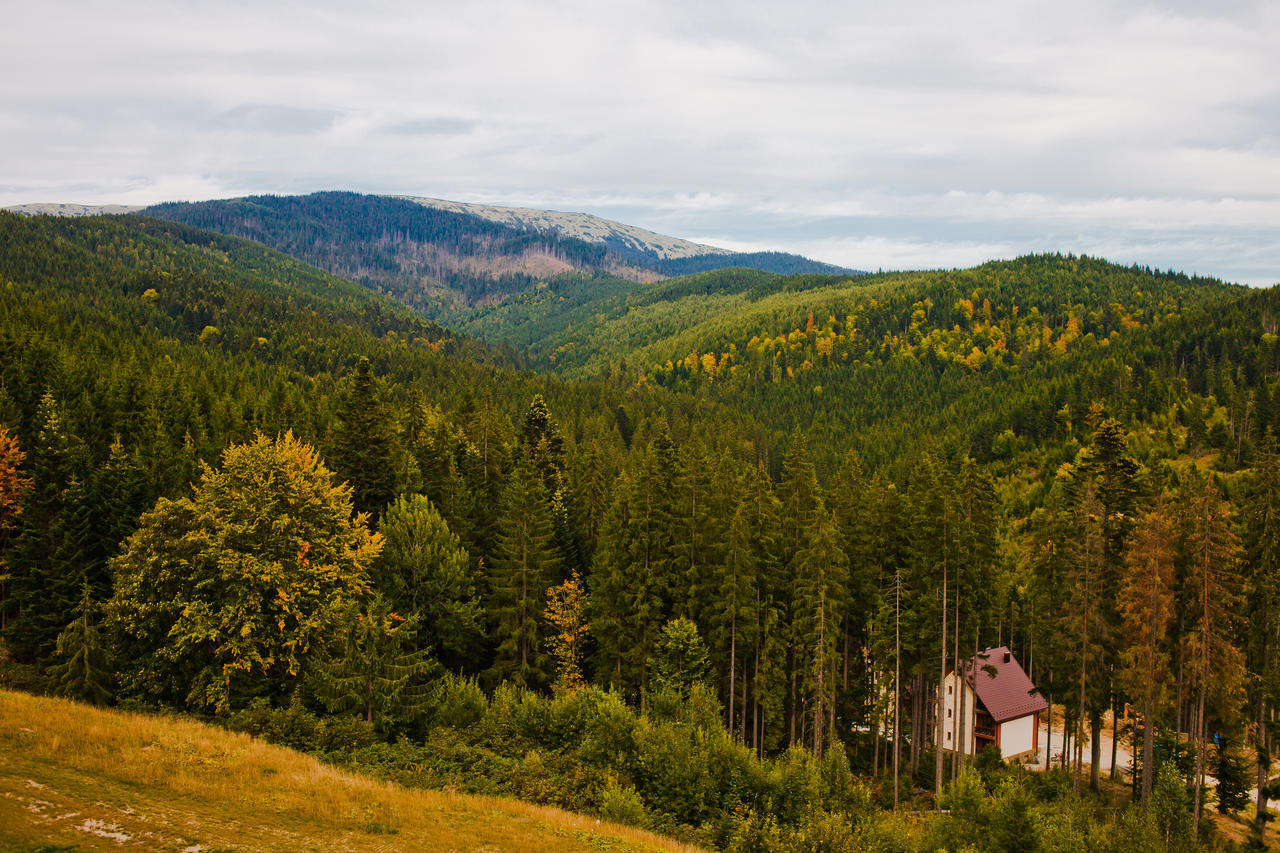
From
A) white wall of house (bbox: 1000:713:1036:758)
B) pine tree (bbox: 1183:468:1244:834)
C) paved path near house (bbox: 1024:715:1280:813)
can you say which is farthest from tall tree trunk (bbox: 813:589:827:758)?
paved path near house (bbox: 1024:715:1280:813)

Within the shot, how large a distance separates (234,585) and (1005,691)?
178ft

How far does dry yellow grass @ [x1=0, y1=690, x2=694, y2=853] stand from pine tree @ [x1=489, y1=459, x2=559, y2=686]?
2004 cm

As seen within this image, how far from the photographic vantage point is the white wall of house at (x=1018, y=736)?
53938 mm

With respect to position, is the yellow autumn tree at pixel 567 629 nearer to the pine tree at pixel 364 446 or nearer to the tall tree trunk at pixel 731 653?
the tall tree trunk at pixel 731 653

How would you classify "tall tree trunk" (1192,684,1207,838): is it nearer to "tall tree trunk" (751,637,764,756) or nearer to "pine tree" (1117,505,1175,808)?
"pine tree" (1117,505,1175,808)

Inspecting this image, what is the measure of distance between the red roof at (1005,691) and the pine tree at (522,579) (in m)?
31.5

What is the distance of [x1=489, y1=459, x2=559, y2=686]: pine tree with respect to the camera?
A: 1694 inches

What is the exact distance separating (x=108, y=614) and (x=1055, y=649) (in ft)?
156

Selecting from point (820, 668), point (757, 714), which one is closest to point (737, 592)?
point (820, 668)

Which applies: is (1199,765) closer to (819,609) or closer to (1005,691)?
(1005,691)

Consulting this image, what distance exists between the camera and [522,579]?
44156 mm

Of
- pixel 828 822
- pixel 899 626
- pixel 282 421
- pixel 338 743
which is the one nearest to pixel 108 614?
pixel 338 743

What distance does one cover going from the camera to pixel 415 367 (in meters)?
160

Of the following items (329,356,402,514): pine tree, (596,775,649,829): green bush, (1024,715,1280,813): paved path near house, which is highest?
(329,356,402,514): pine tree
